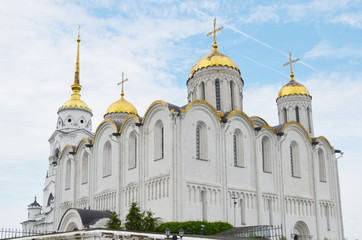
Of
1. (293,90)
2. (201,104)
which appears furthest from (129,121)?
(293,90)

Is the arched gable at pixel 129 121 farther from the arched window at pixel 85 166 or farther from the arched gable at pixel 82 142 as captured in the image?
the arched window at pixel 85 166

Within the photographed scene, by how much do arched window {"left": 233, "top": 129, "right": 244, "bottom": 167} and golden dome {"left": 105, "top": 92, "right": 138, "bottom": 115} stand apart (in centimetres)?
1324

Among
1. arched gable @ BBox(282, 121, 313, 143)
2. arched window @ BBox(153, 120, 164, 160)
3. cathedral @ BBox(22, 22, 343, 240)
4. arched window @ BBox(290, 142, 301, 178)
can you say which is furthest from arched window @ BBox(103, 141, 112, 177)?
arched window @ BBox(290, 142, 301, 178)

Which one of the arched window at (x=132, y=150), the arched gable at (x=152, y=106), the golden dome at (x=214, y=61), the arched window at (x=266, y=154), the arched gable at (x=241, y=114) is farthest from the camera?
the golden dome at (x=214, y=61)

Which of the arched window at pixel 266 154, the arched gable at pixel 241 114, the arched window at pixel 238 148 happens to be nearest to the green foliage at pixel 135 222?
the arched window at pixel 238 148

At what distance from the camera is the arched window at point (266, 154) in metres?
31.9

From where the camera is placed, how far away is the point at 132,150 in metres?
31.0

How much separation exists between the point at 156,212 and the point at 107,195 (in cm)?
599

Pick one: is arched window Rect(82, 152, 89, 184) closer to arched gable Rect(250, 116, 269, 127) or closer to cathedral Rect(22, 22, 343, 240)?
cathedral Rect(22, 22, 343, 240)

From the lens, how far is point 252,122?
31.4 m

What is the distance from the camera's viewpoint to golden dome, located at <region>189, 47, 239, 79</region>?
3317cm

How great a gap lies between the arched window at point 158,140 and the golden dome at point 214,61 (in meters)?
6.67

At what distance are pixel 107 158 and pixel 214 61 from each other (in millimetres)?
9925

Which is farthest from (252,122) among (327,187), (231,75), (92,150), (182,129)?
(92,150)
